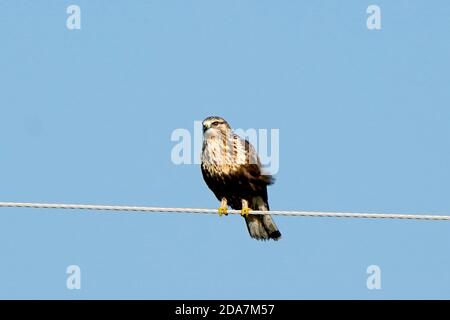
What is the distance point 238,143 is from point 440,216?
12.8ft

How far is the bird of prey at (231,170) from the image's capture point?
13.9 metres

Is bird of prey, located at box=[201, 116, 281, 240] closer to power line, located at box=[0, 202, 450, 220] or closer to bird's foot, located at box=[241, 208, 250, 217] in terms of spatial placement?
bird's foot, located at box=[241, 208, 250, 217]

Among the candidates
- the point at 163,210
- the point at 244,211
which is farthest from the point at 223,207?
the point at 163,210

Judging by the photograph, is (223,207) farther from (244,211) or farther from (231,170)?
(231,170)

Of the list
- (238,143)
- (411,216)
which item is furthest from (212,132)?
(411,216)

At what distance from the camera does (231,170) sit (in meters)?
13.9

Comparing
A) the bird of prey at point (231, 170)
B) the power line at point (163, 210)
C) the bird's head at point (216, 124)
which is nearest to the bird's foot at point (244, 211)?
the bird of prey at point (231, 170)

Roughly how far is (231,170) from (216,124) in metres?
0.61

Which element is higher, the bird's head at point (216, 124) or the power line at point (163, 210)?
the bird's head at point (216, 124)

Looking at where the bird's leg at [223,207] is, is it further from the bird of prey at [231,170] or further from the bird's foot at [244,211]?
the bird's foot at [244,211]

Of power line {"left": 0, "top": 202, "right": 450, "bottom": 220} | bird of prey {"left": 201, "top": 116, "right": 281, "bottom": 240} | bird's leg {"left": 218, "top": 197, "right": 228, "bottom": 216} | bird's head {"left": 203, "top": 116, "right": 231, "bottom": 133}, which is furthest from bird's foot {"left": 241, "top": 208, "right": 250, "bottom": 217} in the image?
power line {"left": 0, "top": 202, "right": 450, "bottom": 220}

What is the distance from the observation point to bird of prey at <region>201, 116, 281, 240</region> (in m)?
13.9

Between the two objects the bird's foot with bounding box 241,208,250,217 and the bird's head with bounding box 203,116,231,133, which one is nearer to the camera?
the bird's foot with bounding box 241,208,250,217

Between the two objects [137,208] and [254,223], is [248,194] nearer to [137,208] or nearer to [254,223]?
[254,223]
